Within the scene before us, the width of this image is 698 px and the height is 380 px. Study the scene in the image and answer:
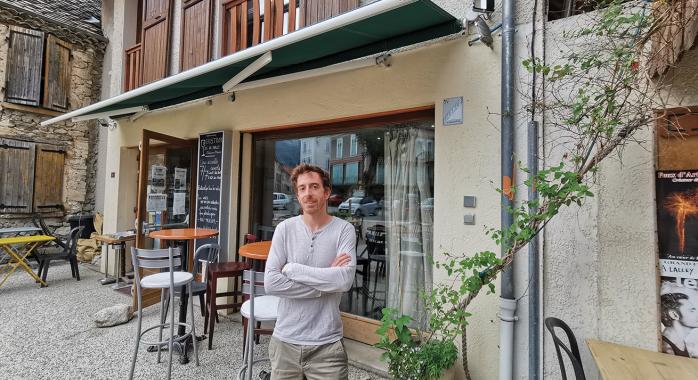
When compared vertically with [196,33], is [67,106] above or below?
below

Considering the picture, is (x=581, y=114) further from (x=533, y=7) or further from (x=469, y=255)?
(x=469, y=255)

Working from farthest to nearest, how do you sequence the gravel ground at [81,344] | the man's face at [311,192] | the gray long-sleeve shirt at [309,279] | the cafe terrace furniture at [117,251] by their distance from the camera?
the cafe terrace furniture at [117,251], the gravel ground at [81,344], the man's face at [311,192], the gray long-sleeve shirt at [309,279]

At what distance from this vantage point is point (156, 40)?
6176 millimetres

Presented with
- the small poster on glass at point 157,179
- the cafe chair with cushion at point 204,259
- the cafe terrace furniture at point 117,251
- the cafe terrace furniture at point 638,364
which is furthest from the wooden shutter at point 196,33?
the cafe terrace furniture at point 638,364

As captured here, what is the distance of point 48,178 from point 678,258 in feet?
37.6

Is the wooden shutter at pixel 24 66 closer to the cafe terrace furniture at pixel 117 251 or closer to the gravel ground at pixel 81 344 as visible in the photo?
the cafe terrace furniture at pixel 117 251

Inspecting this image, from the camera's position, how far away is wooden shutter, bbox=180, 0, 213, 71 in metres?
5.30

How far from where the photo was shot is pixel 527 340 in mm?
2674

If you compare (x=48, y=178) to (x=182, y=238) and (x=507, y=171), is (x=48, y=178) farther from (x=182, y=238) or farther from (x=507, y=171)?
(x=507, y=171)

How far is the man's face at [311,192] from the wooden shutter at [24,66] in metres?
9.82

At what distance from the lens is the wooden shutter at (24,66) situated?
7938 mm

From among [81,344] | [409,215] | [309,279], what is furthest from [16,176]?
[309,279]

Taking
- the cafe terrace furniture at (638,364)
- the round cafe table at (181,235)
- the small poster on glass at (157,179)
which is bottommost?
the cafe terrace furniture at (638,364)

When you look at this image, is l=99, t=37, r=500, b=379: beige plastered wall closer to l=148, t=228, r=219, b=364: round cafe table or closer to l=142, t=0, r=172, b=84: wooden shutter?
l=148, t=228, r=219, b=364: round cafe table
